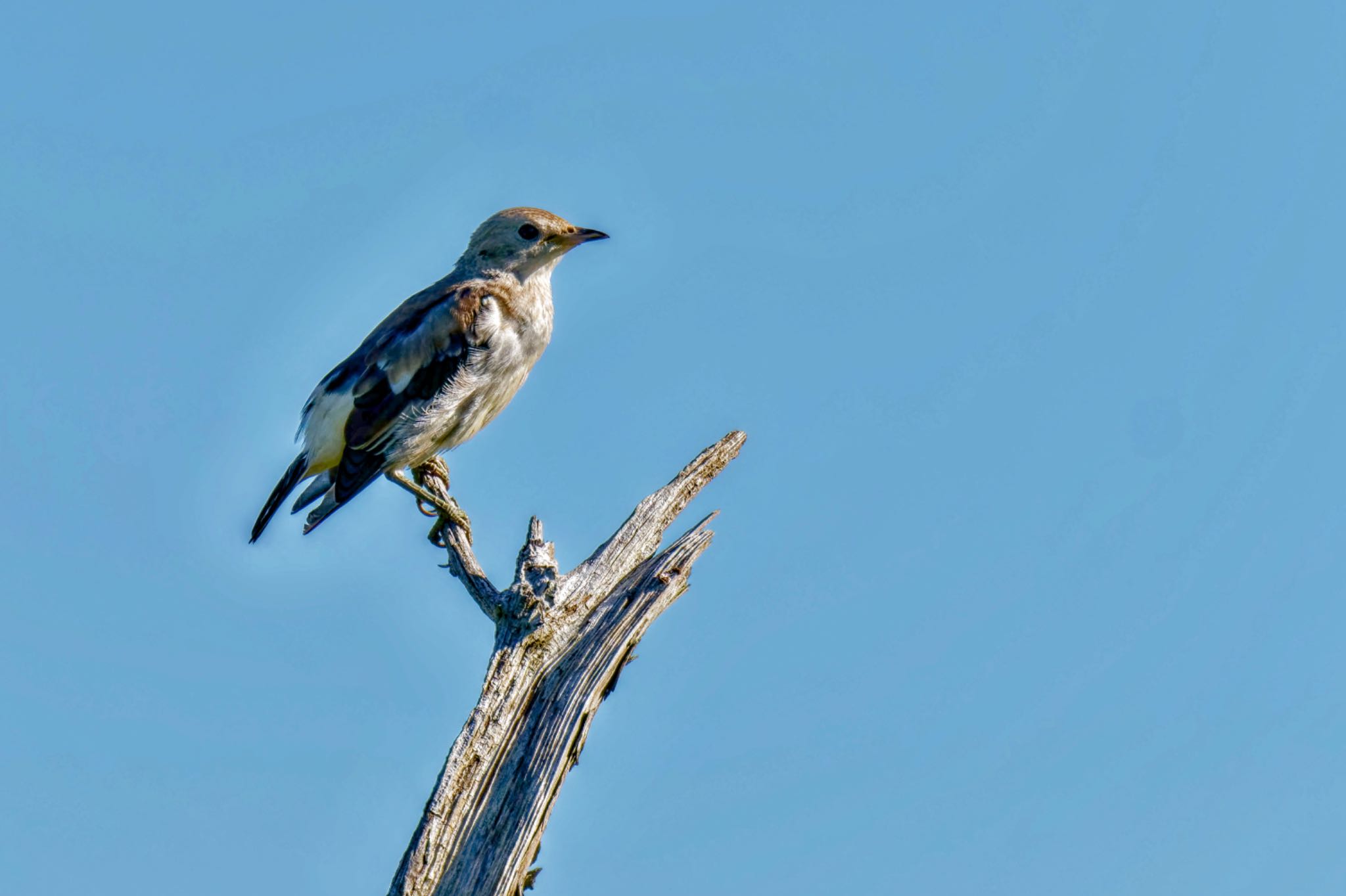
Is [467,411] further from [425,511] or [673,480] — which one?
[673,480]

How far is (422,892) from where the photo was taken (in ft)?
18.5

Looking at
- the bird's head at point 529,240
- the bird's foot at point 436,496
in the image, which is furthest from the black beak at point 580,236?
the bird's foot at point 436,496

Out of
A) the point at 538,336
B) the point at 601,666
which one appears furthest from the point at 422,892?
the point at 538,336

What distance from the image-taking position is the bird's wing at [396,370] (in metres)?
8.83

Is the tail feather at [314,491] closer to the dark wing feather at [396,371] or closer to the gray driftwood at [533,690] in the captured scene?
the dark wing feather at [396,371]

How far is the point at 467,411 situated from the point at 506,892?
13.5 ft

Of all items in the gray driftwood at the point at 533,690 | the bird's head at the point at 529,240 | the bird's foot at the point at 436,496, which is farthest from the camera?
the bird's head at the point at 529,240

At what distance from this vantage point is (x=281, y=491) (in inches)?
353

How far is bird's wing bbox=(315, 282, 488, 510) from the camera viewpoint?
29.0 ft

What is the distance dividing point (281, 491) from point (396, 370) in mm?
1027

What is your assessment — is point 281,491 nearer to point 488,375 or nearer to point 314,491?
point 314,491

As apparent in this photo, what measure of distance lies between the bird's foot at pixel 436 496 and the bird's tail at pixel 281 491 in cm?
56

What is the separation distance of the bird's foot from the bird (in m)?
0.02

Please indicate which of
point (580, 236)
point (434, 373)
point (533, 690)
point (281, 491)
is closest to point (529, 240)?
point (580, 236)
